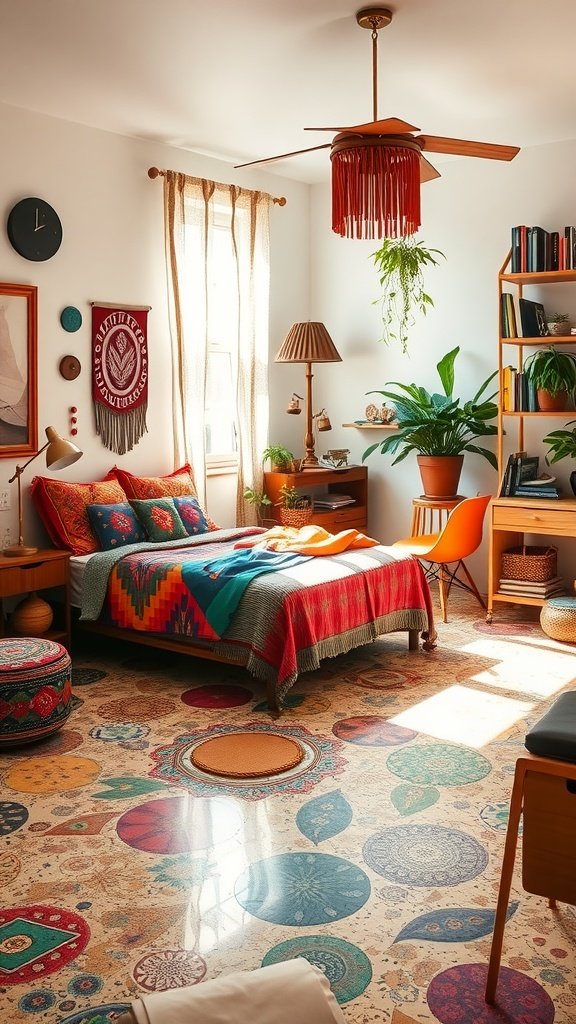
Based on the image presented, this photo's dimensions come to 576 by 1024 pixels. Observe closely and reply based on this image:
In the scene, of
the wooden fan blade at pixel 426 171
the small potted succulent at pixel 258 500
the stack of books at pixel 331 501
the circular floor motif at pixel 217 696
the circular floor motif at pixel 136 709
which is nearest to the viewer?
the wooden fan blade at pixel 426 171

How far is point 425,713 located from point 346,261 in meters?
4.09

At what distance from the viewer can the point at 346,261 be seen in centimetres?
724

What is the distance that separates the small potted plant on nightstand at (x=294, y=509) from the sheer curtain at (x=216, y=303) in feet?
1.07

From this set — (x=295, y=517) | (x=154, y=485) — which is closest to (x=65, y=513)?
(x=154, y=485)

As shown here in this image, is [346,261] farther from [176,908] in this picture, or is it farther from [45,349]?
Result: [176,908]

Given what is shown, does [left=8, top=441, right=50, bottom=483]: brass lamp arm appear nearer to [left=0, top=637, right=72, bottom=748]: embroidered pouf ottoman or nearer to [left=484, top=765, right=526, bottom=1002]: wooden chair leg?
[left=0, top=637, right=72, bottom=748]: embroidered pouf ottoman

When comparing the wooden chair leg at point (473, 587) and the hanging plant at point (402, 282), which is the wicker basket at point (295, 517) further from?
the hanging plant at point (402, 282)

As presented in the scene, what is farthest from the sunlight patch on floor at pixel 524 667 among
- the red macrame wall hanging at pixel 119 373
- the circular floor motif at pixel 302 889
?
the red macrame wall hanging at pixel 119 373

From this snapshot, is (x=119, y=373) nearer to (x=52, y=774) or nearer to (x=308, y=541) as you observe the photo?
(x=308, y=541)

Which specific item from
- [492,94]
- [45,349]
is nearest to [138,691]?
[45,349]

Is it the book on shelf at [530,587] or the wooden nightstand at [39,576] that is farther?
the book on shelf at [530,587]

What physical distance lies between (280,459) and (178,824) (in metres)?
3.80

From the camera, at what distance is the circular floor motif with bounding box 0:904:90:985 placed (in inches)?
94.6

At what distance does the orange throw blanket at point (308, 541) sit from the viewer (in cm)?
505
